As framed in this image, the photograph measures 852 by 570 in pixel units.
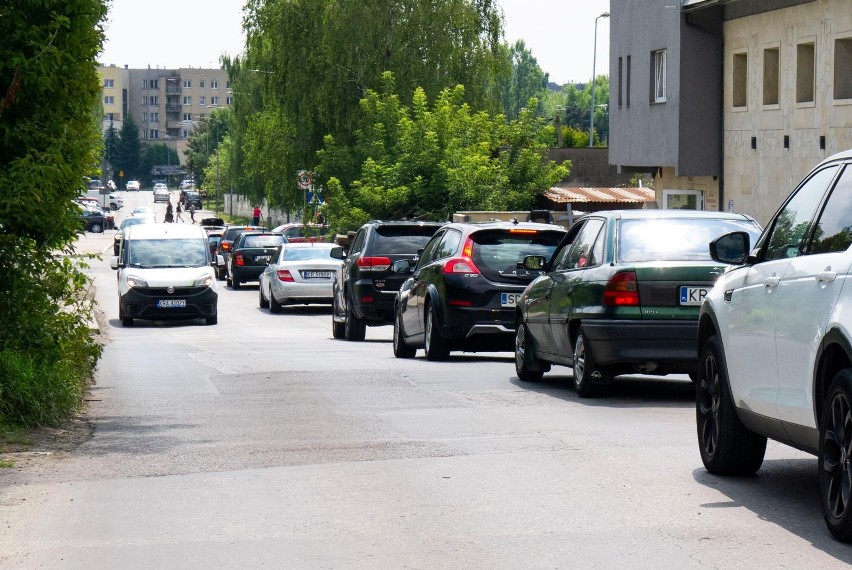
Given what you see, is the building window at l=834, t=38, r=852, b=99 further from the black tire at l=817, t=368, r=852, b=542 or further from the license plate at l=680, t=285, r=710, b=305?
the black tire at l=817, t=368, r=852, b=542

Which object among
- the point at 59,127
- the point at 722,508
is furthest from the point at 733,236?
the point at 59,127

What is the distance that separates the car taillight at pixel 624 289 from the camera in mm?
12352

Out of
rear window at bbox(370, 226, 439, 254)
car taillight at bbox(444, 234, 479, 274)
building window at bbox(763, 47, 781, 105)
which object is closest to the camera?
car taillight at bbox(444, 234, 479, 274)

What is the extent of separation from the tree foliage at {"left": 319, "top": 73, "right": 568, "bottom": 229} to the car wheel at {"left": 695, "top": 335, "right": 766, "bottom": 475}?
34.9 meters

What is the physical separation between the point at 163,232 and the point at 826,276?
87.9 feet

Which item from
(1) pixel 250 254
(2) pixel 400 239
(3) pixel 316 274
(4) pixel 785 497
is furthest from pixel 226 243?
(4) pixel 785 497

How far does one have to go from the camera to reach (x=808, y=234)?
729 cm

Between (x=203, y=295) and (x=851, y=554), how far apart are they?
25.5 m

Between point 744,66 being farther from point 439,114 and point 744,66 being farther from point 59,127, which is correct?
point 59,127

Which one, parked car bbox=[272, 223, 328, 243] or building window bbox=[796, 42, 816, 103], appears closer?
building window bbox=[796, 42, 816, 103]

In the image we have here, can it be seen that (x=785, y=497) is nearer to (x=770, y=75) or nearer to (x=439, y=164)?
(x=770, y=75)

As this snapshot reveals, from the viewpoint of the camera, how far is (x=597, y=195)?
4969 cm

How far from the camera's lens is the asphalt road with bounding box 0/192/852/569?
21.6ft

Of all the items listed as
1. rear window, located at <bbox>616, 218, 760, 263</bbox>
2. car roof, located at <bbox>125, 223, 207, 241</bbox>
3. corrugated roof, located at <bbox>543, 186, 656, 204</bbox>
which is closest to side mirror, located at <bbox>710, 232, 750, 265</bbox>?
rear window, located at <bbox>616, 218, 760, 263</bbox>
